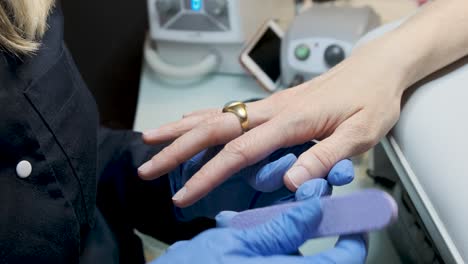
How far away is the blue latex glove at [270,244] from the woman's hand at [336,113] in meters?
0.08

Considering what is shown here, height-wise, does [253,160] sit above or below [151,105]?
above

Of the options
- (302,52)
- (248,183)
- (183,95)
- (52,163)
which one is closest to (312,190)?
(248,183)

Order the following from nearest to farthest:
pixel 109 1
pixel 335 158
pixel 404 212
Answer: pixel 335 158, pixel 404 212, pixel 109 1

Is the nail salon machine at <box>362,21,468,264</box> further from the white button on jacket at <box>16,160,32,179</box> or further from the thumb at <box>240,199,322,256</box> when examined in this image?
the white button on jacket at <box>16,160,32,179</box>

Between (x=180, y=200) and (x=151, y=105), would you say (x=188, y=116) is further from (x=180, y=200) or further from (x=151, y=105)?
(x=151, y=105)

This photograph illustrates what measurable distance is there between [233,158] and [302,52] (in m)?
0.37

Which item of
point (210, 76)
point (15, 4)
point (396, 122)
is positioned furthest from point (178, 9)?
point (396, 122)

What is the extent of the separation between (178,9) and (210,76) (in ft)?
0.47

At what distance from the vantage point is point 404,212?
70 centimetres

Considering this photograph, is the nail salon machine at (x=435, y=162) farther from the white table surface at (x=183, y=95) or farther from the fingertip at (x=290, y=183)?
the white table surface at (x=183, y=95)

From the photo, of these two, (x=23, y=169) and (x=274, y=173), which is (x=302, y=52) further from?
(x=23, y=169)

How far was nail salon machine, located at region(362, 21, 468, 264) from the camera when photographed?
0.51 m

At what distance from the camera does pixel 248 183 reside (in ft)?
2.17

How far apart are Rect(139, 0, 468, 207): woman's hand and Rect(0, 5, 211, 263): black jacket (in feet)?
0.30
